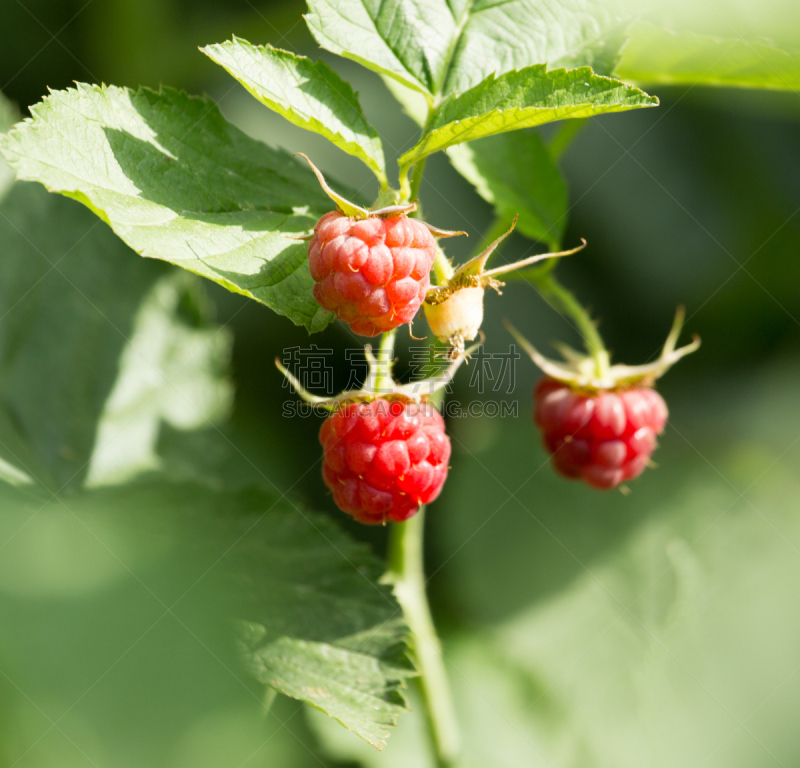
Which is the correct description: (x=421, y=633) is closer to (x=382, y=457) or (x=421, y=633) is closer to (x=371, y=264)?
(x=382, y=457)

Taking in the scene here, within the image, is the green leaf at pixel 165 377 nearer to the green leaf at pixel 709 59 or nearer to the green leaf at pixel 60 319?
the green leaf at pixel 60 319

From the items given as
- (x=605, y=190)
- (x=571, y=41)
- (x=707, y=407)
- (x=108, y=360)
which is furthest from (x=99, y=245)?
(x=707, y=407)

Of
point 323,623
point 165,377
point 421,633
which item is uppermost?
point 165,377

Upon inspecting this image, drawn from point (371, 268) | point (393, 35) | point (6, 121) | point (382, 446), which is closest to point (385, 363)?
point (382, 446)

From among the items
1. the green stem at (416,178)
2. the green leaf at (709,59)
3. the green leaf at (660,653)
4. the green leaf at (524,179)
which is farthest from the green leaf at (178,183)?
the green leaf at (660,653)

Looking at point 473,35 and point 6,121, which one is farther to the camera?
point 6,121

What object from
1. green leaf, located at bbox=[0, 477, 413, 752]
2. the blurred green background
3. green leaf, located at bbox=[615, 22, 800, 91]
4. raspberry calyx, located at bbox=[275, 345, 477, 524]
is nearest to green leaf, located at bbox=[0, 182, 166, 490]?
the blurred green background
